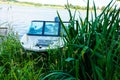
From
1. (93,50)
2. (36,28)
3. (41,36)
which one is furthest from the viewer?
(36,28)

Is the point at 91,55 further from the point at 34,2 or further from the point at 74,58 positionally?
the point at 34,2

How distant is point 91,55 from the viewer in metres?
2.43

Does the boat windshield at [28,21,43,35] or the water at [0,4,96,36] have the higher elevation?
the water at [0,4,96,36]

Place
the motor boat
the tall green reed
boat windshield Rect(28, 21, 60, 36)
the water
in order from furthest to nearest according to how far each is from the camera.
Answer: the water
boat windshield Rect(28, 21, 60, 36)
the motor boat
the tall green reed

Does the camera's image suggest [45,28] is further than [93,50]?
Yes

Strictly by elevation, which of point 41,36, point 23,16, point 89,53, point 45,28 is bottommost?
point 89,53

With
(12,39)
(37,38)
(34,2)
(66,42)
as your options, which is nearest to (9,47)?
(12,39)

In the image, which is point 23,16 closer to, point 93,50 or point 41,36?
point 41,36

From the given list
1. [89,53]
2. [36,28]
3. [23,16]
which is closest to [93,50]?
[89,53]

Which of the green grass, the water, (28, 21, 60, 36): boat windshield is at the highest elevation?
the water

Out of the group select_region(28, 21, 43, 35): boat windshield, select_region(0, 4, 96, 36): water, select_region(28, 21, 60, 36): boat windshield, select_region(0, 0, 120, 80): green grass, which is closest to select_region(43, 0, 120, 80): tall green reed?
select_region(0, 0, 120, 80): green grass

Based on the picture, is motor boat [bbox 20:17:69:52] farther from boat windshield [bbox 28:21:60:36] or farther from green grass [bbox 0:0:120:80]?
green grass [bbox 0:0:120:80]

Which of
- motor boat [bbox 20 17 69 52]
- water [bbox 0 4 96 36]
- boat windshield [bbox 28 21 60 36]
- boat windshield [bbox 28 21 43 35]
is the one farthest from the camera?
water [bbox 0 4 96 36]

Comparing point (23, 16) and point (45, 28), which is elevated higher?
point (23, 16)
